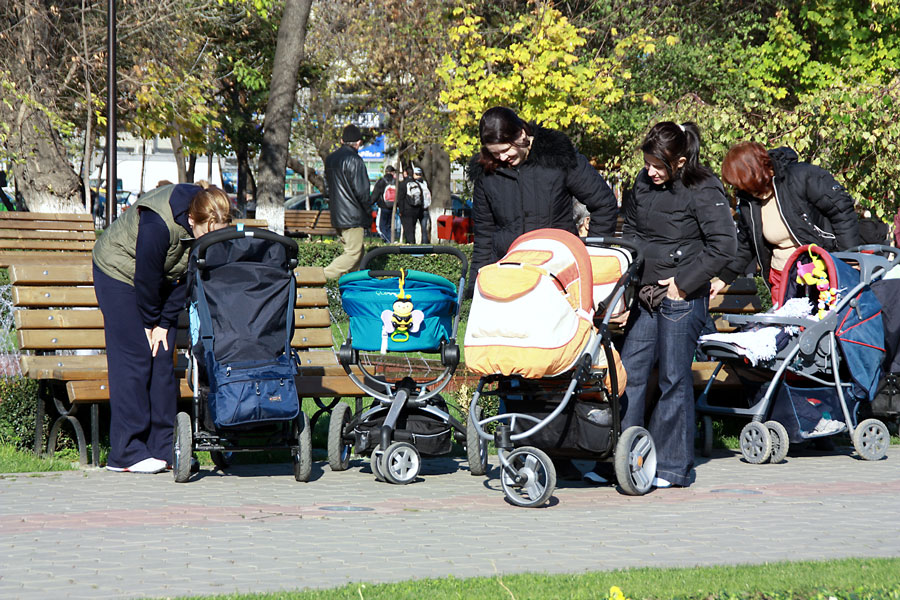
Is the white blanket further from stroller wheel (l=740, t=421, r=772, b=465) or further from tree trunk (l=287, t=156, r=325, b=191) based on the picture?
tree trunk (l=287, t=156, r=325, b=191)

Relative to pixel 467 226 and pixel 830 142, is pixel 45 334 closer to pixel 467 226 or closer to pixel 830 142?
pixel 830 142

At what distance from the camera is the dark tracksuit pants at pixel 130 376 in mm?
7043

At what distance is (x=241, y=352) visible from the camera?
259 inches

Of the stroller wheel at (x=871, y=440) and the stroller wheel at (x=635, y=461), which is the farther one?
the stroller wheel at (x=871, y=440)

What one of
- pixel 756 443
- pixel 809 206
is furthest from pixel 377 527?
pixel 809 206

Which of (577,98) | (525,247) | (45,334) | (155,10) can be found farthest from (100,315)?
(577,98)

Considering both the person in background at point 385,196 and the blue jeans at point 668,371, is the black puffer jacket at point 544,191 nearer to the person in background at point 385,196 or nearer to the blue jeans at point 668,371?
the blue jeans at point 668,371

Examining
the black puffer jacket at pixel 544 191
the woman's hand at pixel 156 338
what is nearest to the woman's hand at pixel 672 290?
the black puffer jacket at pixel 544 191

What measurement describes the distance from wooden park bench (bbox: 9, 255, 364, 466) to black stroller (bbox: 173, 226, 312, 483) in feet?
2.20

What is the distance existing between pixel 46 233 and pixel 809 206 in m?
10.9

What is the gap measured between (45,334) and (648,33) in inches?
758

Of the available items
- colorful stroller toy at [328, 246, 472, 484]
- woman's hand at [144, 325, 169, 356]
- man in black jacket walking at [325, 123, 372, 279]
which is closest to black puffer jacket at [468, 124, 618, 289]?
colorful stroller toy at [328, 246, 472, 484]

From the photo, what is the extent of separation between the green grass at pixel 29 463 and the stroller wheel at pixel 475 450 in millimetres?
2433

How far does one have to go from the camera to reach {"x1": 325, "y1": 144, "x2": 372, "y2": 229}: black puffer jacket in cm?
1532
